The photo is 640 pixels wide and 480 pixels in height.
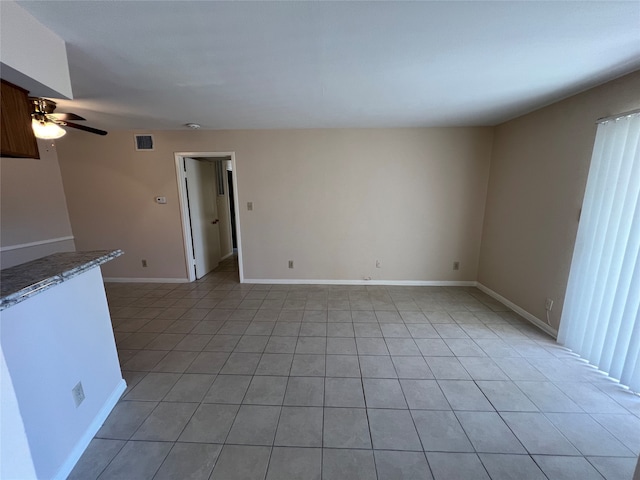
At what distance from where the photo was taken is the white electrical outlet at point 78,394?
4.67 ft

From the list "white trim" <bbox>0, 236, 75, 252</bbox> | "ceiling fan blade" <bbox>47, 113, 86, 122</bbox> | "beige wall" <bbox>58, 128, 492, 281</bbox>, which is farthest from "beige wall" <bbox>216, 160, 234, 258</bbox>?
"ceiling fan blade" <bbox>47, 113, 86, 122</bbox>

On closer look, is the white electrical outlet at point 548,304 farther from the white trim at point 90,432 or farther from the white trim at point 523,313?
the white trim at point 90,432

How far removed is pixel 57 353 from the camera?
133cm

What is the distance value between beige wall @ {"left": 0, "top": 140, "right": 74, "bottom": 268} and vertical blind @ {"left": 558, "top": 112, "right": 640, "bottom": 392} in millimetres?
6047

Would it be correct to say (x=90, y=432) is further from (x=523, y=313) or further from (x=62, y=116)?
(x=523, y=313)

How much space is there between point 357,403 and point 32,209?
4.67m

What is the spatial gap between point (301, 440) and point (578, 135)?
3.37 meters

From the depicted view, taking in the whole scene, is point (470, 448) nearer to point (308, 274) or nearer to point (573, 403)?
point (573, 403)

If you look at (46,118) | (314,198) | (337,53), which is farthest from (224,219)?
(337,53)

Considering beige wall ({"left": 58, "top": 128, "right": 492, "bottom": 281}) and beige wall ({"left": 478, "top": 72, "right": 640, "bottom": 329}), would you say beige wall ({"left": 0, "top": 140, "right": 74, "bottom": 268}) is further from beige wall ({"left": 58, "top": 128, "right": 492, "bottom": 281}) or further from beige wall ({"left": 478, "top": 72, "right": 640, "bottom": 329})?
beige wall ({"left": 478, "top": 72, "right": 640, "bottom": 329})

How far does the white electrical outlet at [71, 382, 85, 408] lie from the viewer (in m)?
1.42

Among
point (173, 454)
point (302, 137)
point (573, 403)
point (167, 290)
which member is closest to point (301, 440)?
point (173, 454)

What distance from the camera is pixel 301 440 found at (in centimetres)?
148

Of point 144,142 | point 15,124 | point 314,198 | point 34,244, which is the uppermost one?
point 144,142
